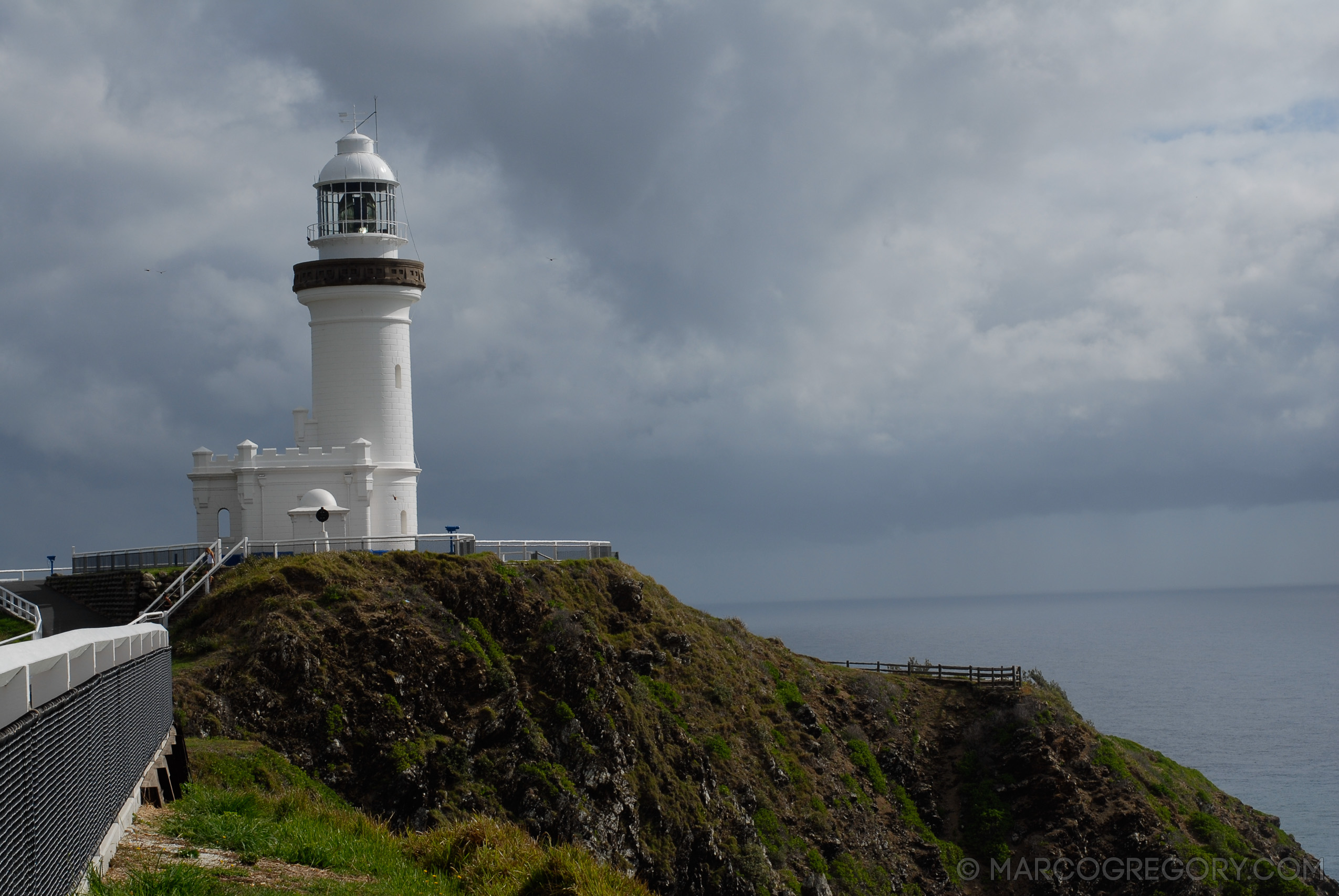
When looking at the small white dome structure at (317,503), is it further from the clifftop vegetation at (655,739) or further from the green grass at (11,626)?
the green grass at (11,626)

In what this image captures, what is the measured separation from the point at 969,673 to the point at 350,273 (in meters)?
29.4

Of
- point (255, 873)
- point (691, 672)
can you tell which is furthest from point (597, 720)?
point (255, 873)

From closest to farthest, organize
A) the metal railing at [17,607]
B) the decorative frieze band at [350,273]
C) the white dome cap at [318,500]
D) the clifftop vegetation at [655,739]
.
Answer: the clifftop vegetation at [655,739] → the metal railing at [17,607] → the white dome cap at [318,500] → the decorative frieze band at [350,273]

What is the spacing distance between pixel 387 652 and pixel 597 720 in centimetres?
639

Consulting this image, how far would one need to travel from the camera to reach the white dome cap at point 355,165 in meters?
45.0

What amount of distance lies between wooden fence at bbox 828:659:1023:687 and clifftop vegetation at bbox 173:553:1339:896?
3.37 feet

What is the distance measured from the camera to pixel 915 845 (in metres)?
40.3

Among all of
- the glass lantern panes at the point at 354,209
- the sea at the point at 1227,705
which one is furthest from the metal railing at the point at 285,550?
the sea at the point at 1227,705

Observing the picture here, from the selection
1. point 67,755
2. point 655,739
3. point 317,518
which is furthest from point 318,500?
point 67,755

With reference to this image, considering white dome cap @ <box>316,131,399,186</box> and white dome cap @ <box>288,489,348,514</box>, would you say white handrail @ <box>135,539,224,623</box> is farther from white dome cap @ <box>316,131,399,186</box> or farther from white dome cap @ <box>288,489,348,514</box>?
white dome cap @ <box>316,131,399,186</box>

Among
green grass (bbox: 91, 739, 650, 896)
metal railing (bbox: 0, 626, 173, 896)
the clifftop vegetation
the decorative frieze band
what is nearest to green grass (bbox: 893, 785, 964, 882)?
the clifftop vegetation

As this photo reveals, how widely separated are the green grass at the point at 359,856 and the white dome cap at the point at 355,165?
103ft

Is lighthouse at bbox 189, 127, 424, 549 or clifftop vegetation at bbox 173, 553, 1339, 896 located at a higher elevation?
lighthouse at bbox 189, 127, 424, 549

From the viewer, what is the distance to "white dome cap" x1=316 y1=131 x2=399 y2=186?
45.0 meters
